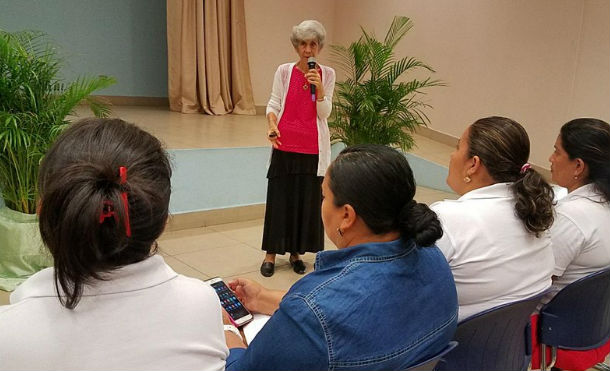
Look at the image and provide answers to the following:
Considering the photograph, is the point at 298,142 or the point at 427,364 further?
the point at 298,142

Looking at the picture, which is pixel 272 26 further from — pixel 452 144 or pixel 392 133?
pixel 392 133

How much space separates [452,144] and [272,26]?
3.46 m

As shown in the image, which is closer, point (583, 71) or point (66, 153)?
point (66, 153)

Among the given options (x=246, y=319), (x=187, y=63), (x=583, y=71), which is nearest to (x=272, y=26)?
(x=187, y=63)

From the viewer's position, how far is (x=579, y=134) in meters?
2.12

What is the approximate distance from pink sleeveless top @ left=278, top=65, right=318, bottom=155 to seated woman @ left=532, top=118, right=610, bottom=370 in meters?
1.56

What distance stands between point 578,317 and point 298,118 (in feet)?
6.56

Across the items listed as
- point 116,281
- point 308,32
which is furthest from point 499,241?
point 308,32

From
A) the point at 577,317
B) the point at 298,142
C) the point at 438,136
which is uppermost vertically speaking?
the point at 298,142

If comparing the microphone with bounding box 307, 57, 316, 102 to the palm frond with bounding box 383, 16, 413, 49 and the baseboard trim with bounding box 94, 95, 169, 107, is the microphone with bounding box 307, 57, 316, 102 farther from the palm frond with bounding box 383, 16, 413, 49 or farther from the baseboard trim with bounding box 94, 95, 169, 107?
the baseboard trim with bounding box 94, 95, 169, 107

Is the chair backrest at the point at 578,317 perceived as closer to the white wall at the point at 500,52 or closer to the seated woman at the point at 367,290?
the seated woman at the point at 367,290

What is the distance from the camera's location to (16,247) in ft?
10.1

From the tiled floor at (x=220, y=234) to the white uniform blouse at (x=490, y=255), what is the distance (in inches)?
36.6

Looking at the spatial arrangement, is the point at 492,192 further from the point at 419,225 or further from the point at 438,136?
the point at 438,136
